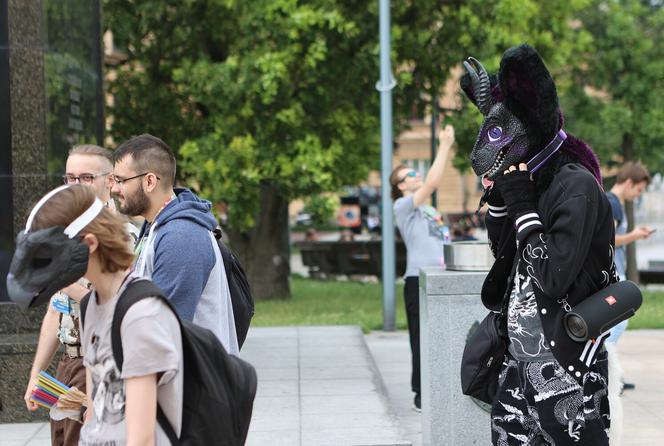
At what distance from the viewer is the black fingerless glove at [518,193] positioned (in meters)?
3.51

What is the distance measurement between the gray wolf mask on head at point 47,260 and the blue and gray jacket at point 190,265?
1.06 m

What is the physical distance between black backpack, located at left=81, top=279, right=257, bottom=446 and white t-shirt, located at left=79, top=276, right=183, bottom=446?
3cm

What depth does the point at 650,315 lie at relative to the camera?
14.6m

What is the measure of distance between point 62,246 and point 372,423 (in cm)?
443

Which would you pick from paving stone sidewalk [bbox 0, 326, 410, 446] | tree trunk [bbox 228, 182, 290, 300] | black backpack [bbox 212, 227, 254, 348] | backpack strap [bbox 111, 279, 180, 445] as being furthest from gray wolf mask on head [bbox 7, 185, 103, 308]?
tree trunk [bbox 228, 182, 290, 300]

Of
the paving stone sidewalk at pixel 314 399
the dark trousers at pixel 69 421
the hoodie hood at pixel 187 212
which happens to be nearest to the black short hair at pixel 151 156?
the hoodie hood at pixel 187 212

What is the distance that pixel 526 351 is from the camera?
3.55m

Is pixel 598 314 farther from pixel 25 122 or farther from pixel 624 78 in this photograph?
pixel 624 78

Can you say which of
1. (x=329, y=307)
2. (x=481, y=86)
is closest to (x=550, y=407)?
(x=481, y=86)

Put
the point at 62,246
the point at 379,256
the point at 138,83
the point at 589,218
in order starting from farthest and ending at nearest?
the point at 379,256 → the point at 138,83 → the point at 589,218 → the point at 62,246

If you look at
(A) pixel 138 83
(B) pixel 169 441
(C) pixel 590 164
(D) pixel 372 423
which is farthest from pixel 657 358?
(A) pixel 138 83

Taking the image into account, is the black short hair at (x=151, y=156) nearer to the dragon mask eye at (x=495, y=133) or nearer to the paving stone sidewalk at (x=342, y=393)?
the dragon mask eye at (x=495, y=133)

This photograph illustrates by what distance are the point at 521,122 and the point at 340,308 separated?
13876 mm

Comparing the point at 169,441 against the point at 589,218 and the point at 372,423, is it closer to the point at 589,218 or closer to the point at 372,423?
the point at 589,218
